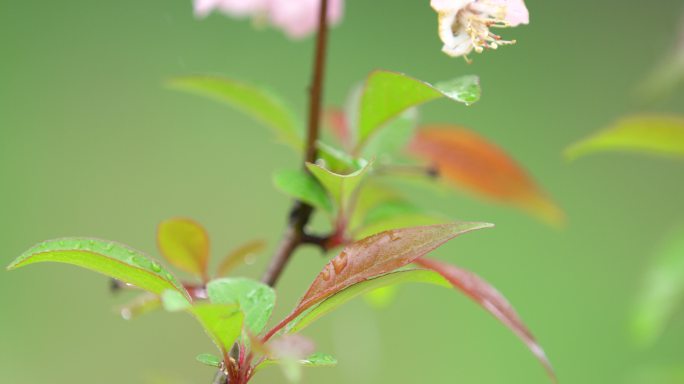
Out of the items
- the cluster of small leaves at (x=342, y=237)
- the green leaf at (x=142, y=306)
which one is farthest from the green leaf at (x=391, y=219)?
the green leaf at (x=142, y=306)

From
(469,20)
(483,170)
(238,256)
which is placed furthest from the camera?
(483,170)

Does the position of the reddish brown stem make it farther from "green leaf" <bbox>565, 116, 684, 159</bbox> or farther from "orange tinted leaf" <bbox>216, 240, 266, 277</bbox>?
"green leaf" <bbox>565, 116, 684, 159</bbox>

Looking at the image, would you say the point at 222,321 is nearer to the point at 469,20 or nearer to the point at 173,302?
the point at 173,302

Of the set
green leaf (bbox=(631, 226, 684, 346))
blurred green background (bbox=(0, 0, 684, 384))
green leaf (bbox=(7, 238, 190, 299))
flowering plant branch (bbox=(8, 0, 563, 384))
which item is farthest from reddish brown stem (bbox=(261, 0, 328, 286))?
blurred green background (bbox=(0, 0, 684, 384))

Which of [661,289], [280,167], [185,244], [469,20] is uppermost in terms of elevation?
[469,20]

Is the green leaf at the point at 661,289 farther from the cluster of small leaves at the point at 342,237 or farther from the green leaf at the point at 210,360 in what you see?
the green leaf at the point at 210,360

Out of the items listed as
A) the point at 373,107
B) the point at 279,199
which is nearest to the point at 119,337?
the point at 279,199

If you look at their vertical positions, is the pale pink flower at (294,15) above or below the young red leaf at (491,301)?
above

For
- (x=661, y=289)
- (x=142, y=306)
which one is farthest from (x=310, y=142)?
(x=661, y=289)
